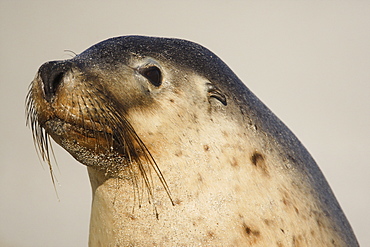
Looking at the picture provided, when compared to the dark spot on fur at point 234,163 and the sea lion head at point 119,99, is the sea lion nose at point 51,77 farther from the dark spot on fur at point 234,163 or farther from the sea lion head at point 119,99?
the dark spot on fur at point 234,163

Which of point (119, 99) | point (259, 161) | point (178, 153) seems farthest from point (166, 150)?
point (259, 161)

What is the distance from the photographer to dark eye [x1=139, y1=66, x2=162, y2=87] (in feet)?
5.57

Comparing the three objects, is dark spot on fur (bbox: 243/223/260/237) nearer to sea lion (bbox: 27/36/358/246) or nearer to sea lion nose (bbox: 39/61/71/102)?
sea lion (bbox: 27/36/358/246)

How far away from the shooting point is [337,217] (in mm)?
2031

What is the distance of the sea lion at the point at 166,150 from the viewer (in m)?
1.56

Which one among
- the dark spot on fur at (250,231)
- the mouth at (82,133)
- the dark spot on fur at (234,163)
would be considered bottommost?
the dark spot on fur at (250,231)

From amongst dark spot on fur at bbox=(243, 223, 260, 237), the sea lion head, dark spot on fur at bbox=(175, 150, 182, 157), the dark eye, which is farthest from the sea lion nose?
dark spot on fur at bbox=(243, 223, 260, 237)

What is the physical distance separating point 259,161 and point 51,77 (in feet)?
2.33

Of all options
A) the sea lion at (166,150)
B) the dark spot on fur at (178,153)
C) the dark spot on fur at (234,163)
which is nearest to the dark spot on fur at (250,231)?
the sea lion at (166,150)

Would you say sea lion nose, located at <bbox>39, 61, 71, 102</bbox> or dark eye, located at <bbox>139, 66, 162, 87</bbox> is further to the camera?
dark eye, located at <bbox>139, 66, 162, 87</bbox>

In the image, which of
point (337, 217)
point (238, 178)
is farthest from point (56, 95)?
point (337, 217)

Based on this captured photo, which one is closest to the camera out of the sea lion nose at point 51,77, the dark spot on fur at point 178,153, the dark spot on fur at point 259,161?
the sea lion nose at point 51,77

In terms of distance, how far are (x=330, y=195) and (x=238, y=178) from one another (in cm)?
52

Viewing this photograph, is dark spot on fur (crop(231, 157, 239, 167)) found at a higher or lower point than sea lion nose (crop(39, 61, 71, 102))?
lower
